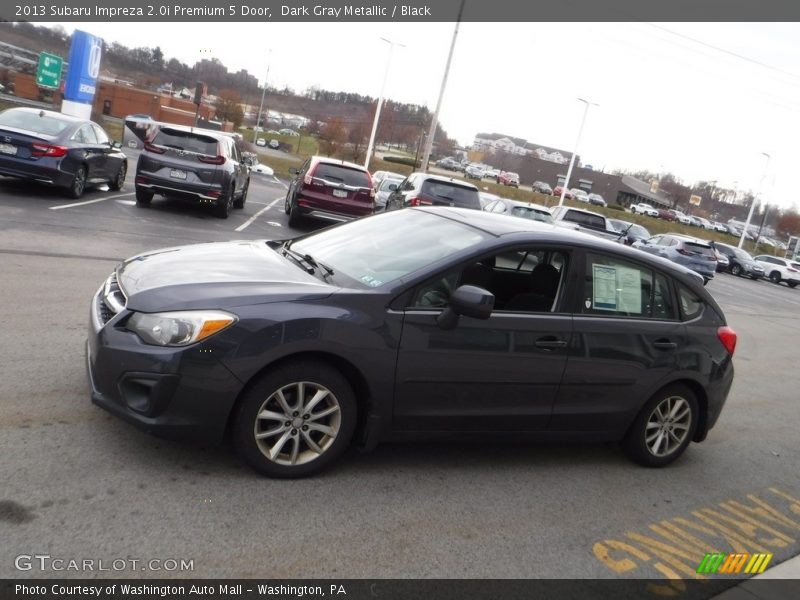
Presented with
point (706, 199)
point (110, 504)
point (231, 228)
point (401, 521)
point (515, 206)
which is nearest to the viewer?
point (110, 504)

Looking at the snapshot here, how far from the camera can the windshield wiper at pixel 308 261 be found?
450 cm

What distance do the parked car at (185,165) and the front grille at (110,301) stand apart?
10301mm

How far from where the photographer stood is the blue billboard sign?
86.0 feet

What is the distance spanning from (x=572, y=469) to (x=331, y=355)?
214 cm

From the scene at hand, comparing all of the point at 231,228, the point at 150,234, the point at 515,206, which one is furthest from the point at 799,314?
the point at 150,234

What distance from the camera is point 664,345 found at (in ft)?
16.7

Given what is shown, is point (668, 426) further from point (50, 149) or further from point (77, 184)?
point (77, 184)

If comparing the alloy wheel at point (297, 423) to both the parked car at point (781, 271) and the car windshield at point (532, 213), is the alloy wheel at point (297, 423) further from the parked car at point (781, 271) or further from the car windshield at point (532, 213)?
the parked car at point (781, 271)

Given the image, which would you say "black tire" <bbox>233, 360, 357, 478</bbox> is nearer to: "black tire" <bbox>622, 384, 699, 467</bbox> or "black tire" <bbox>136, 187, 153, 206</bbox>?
"black tire" <bbox>622, 384, 699, 467</bbox>

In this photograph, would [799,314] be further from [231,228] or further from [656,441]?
[656,441]

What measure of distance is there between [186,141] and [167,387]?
11585mm

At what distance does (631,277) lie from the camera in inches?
200

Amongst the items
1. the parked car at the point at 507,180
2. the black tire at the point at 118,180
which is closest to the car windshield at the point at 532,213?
the black tire at the point at 118,180

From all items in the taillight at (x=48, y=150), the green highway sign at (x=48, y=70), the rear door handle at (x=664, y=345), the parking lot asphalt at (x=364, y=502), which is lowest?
the parking lot asphalt at (x=364, y=502)
